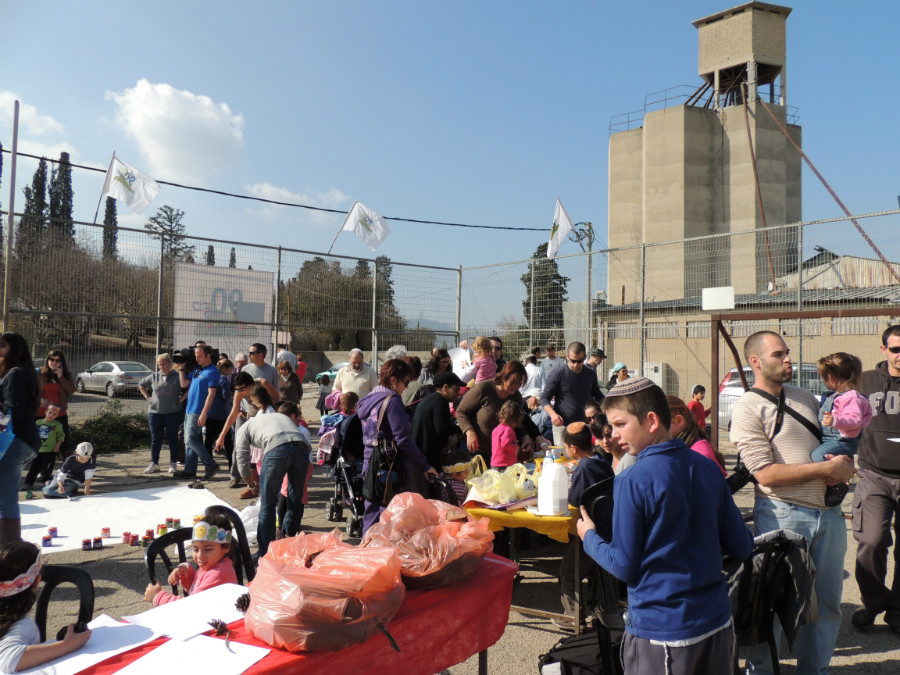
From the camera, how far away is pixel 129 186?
456 inches

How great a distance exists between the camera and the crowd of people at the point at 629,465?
2.08 m

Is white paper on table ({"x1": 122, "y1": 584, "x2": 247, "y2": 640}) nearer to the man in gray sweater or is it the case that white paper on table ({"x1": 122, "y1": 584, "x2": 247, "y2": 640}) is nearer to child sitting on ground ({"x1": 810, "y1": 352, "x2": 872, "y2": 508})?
the man in gray sweater

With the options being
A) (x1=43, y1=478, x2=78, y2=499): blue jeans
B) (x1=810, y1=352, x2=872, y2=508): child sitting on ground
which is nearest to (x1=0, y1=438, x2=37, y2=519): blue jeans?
(x1=43, y1=478, x2=78, y2=499): blue jeans

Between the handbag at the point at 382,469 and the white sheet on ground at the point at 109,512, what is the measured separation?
3.01 m

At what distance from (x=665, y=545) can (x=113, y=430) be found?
11416 millimetres

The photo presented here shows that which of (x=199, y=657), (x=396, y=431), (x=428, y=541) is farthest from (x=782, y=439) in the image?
(x=199, y=657)

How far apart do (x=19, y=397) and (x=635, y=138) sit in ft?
113

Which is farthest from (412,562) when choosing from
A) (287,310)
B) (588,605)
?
(287,310)

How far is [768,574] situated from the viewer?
9.96 feet

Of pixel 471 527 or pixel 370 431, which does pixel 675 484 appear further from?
pixel 370 431

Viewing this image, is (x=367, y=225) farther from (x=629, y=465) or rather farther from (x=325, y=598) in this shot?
(x=325, y=598)

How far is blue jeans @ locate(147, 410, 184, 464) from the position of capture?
910 centimetres

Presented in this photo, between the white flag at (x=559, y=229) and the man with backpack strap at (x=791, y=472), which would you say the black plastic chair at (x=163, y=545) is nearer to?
the man with backpack strap at (x=791, y=472)

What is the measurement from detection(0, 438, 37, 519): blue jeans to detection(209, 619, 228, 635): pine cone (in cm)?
305
